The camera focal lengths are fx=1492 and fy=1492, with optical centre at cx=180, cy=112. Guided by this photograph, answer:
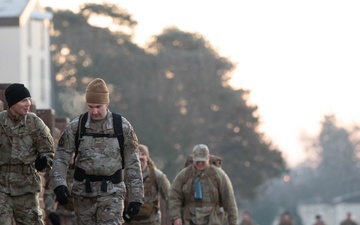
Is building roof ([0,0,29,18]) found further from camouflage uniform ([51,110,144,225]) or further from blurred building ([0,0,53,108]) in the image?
camouflage uniform ([51,110,144,225])

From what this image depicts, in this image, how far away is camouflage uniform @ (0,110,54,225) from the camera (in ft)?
46.4

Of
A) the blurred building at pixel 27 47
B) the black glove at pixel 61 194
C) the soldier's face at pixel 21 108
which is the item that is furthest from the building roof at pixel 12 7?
the black glove at pixel 61 194

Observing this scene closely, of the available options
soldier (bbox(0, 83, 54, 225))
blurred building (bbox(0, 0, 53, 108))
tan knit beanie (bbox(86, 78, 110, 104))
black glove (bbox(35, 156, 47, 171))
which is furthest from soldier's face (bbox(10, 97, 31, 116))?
blurred building (bbox(0, 0, 53, 108))

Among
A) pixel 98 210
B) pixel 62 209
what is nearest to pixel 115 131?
pixel 98 210

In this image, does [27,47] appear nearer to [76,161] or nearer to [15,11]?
[15,11]

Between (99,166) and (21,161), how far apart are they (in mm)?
744

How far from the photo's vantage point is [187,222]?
20.8 m

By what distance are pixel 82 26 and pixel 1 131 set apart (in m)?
75.7

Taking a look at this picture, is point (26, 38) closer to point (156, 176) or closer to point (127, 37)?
point (127, 37)

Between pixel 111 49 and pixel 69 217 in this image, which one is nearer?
pixel 69 217

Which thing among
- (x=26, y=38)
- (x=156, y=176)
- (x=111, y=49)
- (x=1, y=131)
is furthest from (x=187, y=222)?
(x=111, y=49)

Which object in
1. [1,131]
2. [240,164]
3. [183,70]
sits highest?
[183,70]

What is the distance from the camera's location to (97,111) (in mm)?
14258

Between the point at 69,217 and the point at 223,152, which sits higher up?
the point at 223,152
